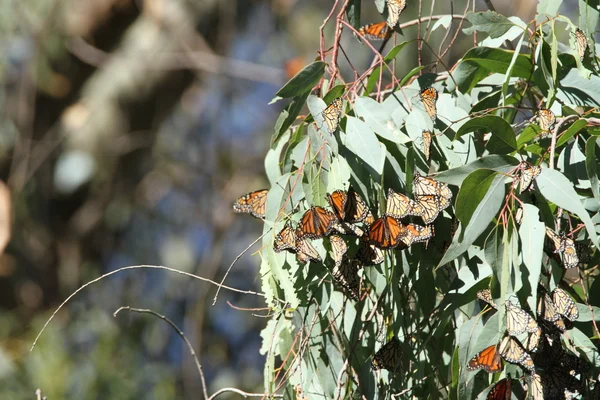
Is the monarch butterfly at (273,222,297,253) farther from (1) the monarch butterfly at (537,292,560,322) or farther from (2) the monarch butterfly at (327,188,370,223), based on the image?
(1) the monarch butterfly at (537,292,560,322)

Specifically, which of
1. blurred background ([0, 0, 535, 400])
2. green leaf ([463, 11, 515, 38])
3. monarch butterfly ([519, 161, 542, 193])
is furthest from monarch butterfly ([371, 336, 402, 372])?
blurred background ([0, 0, 535, 400])

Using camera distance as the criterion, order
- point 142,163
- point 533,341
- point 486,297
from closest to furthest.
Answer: point 533,341
point 486,297
point 142,163

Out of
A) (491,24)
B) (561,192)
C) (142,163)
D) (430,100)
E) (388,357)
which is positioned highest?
(142,163)

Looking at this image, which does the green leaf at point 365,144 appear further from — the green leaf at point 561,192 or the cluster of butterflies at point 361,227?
the green leaf at point 561,192

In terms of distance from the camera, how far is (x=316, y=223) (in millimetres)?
1095

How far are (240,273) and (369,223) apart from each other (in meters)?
3.49

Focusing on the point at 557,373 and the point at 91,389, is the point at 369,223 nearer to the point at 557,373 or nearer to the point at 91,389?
the point at 557,373

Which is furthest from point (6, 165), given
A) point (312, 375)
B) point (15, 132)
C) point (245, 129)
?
point (312, 375)

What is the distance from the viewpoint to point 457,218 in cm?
110

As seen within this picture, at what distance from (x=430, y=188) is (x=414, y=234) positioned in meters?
0.07

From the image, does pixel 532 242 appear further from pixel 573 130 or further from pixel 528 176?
pixel 573 130

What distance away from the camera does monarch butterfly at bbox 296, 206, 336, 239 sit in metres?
1.08

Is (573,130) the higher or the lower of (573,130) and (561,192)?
the higher

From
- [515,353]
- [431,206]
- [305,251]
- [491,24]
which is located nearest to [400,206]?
[431,206]
